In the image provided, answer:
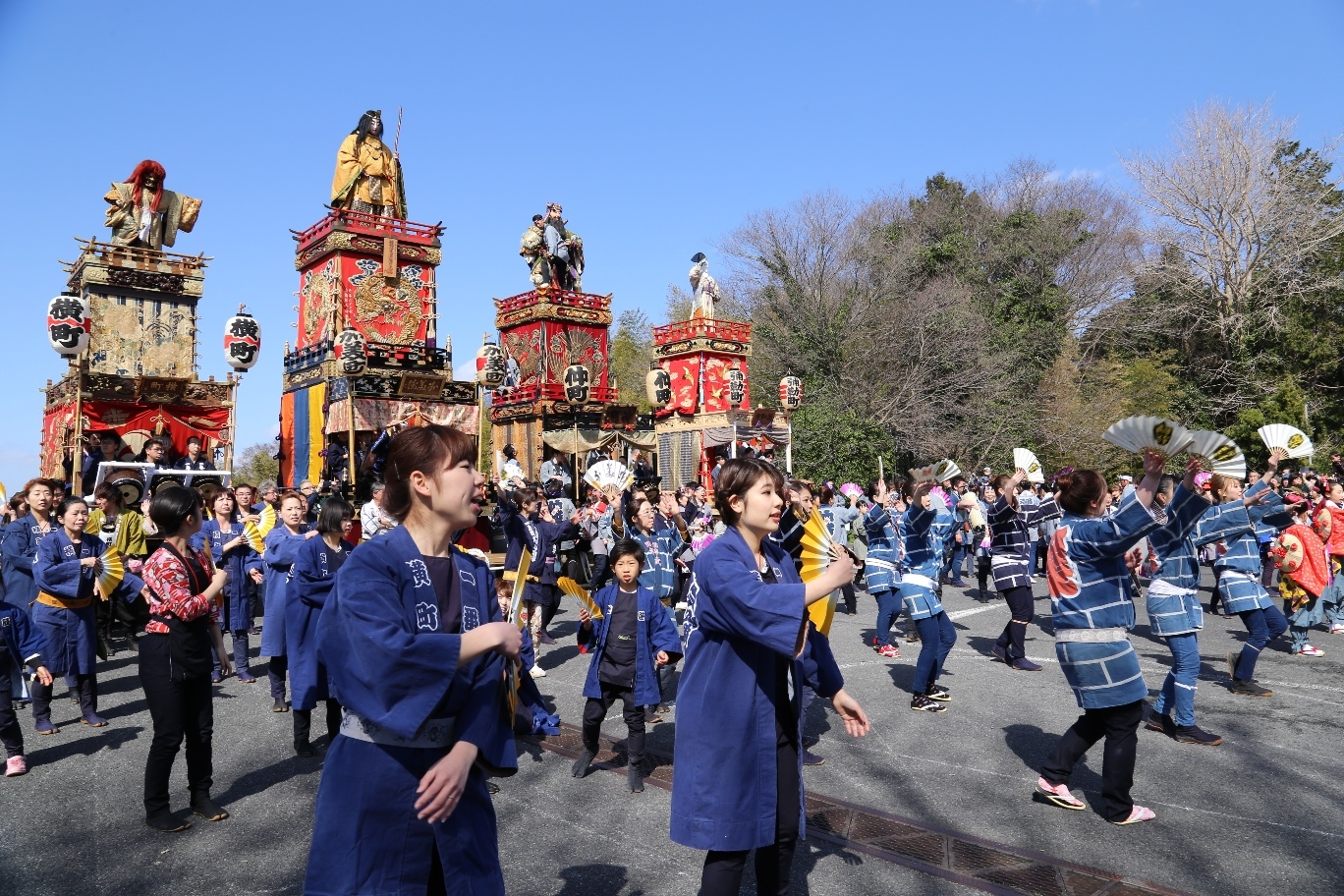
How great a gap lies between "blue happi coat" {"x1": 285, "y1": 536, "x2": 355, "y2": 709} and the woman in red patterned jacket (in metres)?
1.06

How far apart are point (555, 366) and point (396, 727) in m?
28.6

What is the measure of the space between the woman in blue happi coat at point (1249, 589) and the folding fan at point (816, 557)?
510cm

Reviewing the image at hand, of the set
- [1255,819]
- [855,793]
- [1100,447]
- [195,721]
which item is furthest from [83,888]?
[1100,447]

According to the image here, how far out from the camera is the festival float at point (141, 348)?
20641 mm

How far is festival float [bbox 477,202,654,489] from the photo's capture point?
29188 millimetres

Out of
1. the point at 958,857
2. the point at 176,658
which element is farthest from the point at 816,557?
the point at 176,658

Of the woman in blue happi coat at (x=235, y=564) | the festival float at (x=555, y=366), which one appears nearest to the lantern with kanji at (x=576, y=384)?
the festival float at (x=555, y=366)

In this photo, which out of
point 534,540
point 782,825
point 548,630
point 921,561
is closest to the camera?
point 782,825

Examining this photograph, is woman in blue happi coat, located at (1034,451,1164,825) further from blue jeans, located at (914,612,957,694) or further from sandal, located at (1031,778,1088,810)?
blue jeans, located at (914,612,957,694)

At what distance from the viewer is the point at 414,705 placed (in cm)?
232

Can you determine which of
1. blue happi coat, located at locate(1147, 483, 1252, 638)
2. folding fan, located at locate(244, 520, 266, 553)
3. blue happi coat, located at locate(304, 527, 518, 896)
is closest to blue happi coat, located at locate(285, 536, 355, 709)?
folding fan, located at locate(244, 520, 266, 553)

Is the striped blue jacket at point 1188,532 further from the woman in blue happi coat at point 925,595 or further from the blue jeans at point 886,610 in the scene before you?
the blue jeans at point 886,610

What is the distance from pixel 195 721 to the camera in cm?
502

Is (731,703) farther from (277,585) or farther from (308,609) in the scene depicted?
(277,585)
